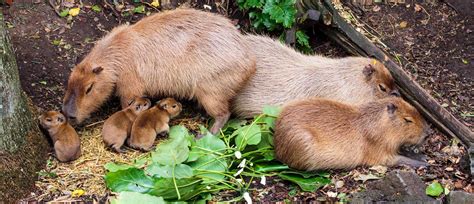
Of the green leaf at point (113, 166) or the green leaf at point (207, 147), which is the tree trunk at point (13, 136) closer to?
the green leaf at point (113, 166)

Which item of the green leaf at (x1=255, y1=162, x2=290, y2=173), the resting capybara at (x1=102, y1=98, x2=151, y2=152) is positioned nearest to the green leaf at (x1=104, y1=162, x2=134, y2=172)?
the resting capybara at (x1=102, y1=98, x2=151, y2=152)

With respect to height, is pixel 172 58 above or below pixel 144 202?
above

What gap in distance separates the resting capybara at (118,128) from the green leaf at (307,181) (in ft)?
4.49

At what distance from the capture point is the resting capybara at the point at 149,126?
6.01 meters

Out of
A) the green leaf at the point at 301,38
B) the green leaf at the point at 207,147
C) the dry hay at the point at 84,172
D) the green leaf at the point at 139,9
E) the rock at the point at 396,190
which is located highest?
the green leaf at the point at 301,38

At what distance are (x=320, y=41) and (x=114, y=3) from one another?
2.22 metres

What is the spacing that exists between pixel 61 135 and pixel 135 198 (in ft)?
3.54

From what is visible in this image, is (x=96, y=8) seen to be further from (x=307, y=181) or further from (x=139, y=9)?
(x=307, y=181)

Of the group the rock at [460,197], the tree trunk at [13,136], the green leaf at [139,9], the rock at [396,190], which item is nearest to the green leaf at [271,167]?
the rock at [396,190]

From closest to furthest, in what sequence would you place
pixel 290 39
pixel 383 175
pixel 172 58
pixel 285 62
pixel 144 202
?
pixel 144 202 < pixel 383 175 < pixel 172 58 < pixel 285 62 < pixel 290 39

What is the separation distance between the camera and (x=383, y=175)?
574cm

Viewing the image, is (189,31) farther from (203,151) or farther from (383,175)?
(383,175)

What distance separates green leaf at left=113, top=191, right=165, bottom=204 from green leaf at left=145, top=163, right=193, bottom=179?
310mm

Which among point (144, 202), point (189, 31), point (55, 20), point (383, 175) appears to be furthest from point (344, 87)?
point (55, 20)
